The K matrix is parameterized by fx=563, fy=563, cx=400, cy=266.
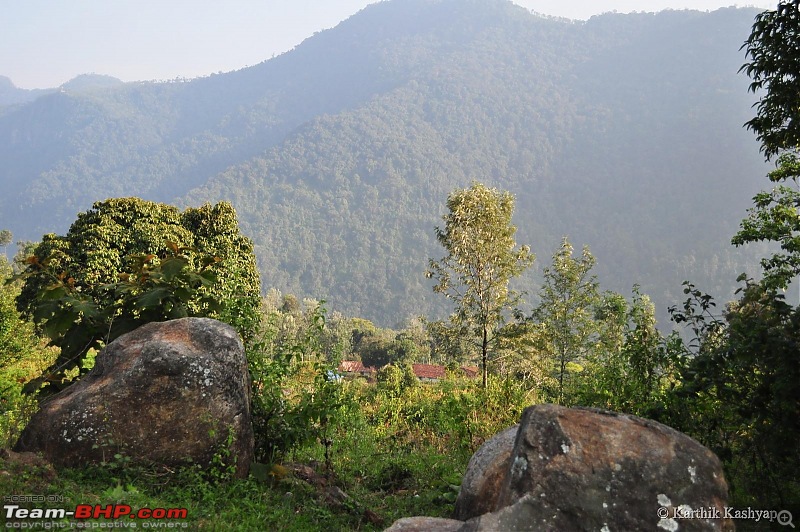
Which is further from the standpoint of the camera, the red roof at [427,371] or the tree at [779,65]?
the red roof at [427,371]

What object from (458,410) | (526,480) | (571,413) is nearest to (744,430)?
(571,413)

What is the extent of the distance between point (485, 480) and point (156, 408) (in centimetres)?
317

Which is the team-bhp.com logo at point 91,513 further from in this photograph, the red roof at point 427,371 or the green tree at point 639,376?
the red roof at point 427,371

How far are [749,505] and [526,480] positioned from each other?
3.72 metres

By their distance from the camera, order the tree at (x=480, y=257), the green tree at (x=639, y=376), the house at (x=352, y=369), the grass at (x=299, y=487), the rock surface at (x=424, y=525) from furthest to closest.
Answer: the tree at (x=480, y=257)
the house at (x=352, y=369)
the green tree at (x=639, y=376)
the grass at (x=299, y=487)
the rock surface at (x=424, y=525)

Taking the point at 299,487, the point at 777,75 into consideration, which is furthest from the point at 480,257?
the point at 299,487

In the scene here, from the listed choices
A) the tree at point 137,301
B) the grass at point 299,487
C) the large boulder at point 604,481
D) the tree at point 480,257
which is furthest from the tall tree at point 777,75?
the tree at point 480,257

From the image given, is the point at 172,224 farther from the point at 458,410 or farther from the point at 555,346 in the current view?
the point at 458,410

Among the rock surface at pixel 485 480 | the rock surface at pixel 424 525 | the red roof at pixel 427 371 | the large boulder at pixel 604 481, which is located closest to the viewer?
the large boulder at pixel 604 481

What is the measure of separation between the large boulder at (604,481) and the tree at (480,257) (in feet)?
65.0

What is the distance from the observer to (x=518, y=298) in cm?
2495

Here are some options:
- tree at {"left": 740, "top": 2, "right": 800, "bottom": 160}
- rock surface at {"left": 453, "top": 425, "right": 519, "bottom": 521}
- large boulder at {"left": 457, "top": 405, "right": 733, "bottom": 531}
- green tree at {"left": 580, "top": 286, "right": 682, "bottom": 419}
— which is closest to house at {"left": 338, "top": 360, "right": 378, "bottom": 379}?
rock surface at {"left": 453, "top": 425, "right": 519, "bottom": 521}

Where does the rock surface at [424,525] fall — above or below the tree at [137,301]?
below

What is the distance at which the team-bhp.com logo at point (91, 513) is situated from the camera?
3891mm
